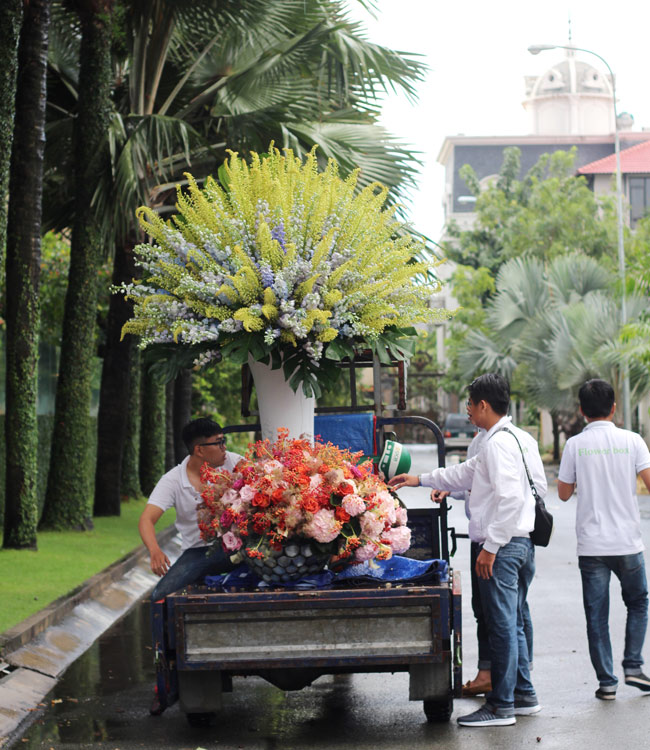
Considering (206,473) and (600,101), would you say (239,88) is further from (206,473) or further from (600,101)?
(600,101)

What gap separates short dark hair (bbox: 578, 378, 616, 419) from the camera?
26.0ft

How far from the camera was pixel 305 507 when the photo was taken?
259 inches

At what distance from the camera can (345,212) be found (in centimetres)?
775

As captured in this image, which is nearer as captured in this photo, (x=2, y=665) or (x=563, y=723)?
(x=563, y=723)

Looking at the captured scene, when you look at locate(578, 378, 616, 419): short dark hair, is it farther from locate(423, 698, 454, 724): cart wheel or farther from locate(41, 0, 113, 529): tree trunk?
locate(41, 0, 113, 529): tree trunk

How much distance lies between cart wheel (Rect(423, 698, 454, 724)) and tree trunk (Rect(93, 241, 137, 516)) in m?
13.8

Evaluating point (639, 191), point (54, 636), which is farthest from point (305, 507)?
point (639, 191)

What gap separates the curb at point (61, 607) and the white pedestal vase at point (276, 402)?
267 centimetres

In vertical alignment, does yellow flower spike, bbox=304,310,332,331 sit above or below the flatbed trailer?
above

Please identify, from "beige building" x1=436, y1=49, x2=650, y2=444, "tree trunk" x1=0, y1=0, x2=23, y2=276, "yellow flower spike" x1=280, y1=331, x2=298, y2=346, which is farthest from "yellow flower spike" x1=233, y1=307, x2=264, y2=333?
"beige building" x1=436, y1=49, x2=650, y2=444

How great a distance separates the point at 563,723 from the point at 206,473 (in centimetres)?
242

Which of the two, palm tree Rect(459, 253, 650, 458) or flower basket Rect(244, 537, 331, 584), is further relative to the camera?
palm tree Rect(459, 253, 650, 458)

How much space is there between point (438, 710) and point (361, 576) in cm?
95

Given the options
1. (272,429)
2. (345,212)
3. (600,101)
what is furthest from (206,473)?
(600,101)
